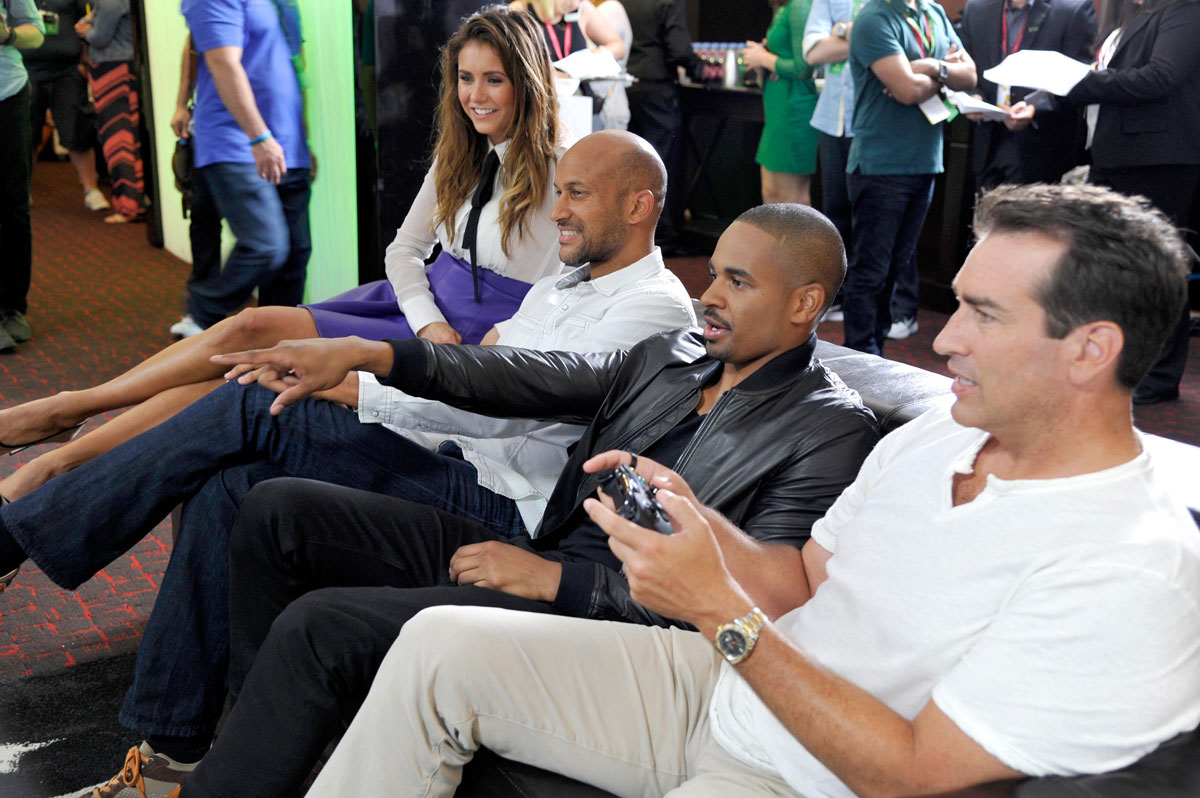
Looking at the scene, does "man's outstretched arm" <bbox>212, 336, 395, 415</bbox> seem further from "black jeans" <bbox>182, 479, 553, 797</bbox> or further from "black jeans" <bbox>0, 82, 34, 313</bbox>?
"black jeans" <bbox>0, 82, 34, 313</bbox>

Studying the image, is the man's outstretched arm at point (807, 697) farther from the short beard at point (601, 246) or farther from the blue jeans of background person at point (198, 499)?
the short beard at point (601, 246)

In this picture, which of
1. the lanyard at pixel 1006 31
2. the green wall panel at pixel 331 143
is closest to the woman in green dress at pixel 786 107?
the lanyard at pixel 1006 31

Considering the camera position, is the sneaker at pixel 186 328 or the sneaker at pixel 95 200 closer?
the sneaker at pixel 186 328

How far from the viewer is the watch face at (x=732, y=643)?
1.19m

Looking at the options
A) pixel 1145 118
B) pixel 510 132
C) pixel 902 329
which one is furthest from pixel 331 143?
pixel 1145 118

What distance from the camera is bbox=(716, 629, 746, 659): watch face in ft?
3.91

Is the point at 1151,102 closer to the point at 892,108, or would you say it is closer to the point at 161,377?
the point at 892,108

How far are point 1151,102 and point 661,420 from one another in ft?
9.35

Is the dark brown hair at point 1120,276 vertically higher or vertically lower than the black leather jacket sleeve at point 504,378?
higher

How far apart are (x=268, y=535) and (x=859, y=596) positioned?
3.01ft

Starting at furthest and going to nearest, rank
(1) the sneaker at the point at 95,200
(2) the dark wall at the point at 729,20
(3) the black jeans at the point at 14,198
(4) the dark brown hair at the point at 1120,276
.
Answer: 1. (2) the dark wall at the point at 729,20
2. (1) the sneaker at the point at 95,200
3. (3) the black jeans at the point at 14,198
4. (4) the dark brown hair at the point at 1120,276

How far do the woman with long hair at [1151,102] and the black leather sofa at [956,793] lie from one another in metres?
2.18

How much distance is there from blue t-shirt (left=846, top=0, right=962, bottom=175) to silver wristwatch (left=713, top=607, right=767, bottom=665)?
2925 mm

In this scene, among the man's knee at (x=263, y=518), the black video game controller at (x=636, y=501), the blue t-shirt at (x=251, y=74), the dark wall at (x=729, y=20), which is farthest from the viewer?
the dark wall at (x=729, y=20)
